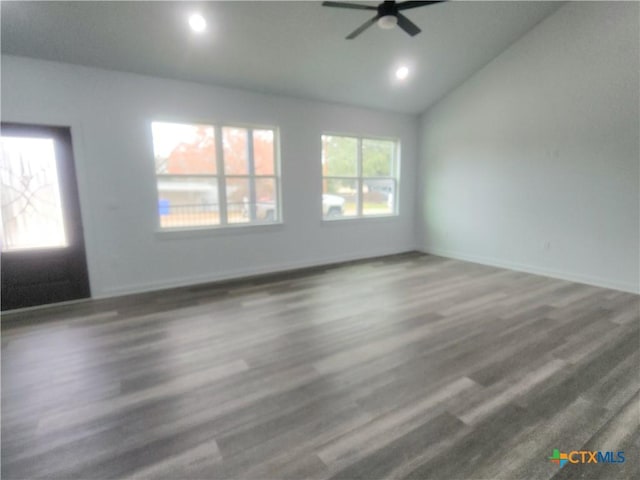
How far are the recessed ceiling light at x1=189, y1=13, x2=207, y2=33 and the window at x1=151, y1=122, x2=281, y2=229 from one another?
133 centimetres

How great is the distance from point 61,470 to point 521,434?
241 centimetres

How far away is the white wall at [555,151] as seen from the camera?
3996 mm

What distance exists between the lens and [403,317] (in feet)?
11.2

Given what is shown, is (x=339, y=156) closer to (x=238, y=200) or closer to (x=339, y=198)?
(x=339, y=198)

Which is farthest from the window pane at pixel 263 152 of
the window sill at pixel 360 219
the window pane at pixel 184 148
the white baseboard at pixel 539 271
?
the white baseboard at pixel 539 271

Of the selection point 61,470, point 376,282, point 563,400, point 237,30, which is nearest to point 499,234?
point 376,282

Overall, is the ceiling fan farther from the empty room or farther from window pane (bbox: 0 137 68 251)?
window pane (bbox: 0 137 68 251)

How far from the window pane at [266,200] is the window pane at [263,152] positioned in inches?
6.1

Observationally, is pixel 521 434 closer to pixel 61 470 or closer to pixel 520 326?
pixel 520 326

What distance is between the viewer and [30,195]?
12.2 ft

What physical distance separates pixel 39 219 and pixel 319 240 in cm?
379

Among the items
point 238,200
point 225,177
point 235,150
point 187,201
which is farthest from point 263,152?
point 187,201

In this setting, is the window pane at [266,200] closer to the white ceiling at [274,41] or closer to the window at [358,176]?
the window at [358,176]

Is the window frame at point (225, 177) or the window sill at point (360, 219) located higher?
the window frame at point (225, 177)
